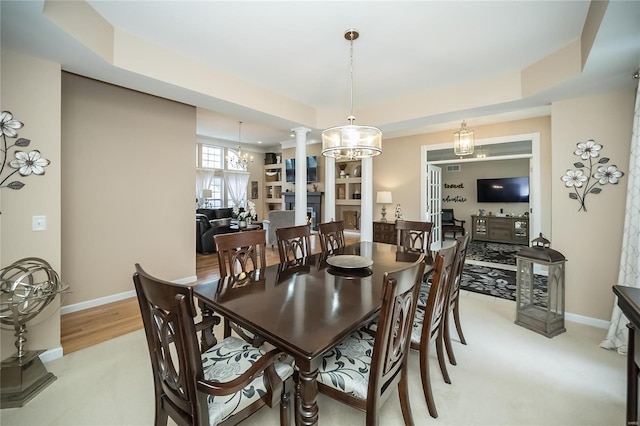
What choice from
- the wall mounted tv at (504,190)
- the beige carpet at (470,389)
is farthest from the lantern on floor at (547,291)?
the wall mounted tv at (504,190)

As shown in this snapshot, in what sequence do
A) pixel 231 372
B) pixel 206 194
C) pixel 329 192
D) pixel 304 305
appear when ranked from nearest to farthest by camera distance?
pixel 231 372 → pixel 304 305 → pixel 329 192 → pixel 206 194

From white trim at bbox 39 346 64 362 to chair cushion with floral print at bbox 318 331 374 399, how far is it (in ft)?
7.42

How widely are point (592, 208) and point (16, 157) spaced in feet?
16.7

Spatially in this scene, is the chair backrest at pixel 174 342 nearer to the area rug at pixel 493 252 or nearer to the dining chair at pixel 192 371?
the dining chair at pixel 192 371

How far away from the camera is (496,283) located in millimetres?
3977

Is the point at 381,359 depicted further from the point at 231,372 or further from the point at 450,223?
the point at 450,223

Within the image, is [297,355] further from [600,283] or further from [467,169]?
[467,169]

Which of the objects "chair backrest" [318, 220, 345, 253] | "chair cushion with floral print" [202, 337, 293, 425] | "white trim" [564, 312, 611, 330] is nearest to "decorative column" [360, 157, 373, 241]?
"chair backrest" [318, 220, 345, 253]

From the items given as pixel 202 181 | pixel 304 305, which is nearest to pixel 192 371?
pixel 304 305

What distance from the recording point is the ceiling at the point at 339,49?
1942 millimetres

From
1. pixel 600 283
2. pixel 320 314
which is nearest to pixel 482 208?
pixel 600 283

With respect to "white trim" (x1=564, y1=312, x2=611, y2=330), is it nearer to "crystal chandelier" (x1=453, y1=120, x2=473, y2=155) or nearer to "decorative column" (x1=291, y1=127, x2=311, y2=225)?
"crystal chandelier" (x1=453, y1=120, x2=473, y2=155)

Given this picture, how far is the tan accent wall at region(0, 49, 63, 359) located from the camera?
6.30 feet

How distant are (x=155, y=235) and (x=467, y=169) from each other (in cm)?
862
